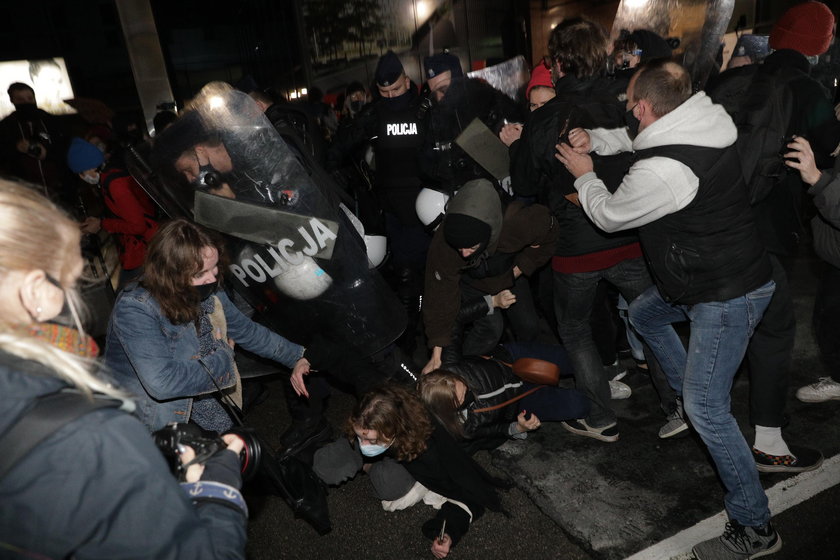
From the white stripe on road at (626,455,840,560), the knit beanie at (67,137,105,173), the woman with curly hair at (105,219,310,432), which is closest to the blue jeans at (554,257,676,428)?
the white stripe on road at (626,455,840,560)

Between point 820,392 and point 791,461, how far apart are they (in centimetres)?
75

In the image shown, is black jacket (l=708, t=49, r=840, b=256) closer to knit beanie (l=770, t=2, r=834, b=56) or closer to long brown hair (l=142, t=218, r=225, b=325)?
knit beanie (l=770, t=2, r=834, b=56)

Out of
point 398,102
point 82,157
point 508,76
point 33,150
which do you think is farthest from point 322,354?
point 33,150

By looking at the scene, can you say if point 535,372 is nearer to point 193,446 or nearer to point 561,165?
point 561,165

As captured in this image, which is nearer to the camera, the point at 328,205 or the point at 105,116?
the point at 328,205

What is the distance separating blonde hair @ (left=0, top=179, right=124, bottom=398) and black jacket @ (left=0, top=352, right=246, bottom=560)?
0.02 meters

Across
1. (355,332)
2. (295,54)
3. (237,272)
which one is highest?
(295,54)

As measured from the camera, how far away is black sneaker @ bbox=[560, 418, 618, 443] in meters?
3.10

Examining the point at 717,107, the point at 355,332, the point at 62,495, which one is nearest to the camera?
the point at 62,495

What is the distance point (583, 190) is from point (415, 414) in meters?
1.24

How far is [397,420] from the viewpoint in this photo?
2443mm

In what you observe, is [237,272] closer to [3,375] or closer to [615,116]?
[3,375]

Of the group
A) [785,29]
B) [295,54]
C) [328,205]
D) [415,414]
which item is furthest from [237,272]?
[295,54]

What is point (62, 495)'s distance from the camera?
1.01m
